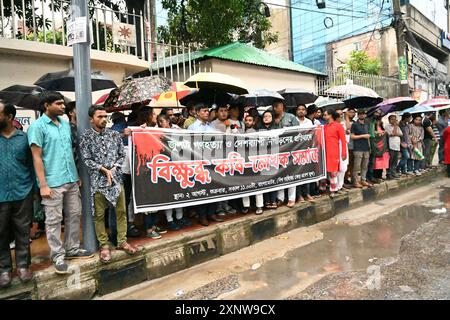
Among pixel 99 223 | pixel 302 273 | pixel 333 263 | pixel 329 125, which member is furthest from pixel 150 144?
pixel 329 125

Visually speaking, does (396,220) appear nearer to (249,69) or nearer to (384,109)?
(384,109)

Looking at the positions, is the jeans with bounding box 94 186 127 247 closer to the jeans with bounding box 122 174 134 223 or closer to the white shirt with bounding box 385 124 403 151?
the jeans with bounding box 122 174 134 223

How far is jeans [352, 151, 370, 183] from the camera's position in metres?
6.87

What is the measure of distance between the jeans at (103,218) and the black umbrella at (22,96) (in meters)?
1.93

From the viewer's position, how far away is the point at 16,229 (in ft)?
9.95

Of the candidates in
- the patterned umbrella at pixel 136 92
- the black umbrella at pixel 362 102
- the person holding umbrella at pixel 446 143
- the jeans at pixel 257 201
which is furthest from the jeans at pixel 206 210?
the person holding umbrella at pixel 446 143

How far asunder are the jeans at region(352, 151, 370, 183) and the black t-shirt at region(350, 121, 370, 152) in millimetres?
84

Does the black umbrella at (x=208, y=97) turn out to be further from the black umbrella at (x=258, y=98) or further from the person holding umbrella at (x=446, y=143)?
the person holding umbrella at (x=446, y=143)

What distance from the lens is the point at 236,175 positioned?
15.6ft

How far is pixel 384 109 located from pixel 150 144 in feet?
21.4

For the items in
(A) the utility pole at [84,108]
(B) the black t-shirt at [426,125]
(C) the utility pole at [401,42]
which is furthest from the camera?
(C) the utility pole at [401,42]

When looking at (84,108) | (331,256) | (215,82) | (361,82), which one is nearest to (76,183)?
(84,108)

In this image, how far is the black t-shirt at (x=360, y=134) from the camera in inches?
268
